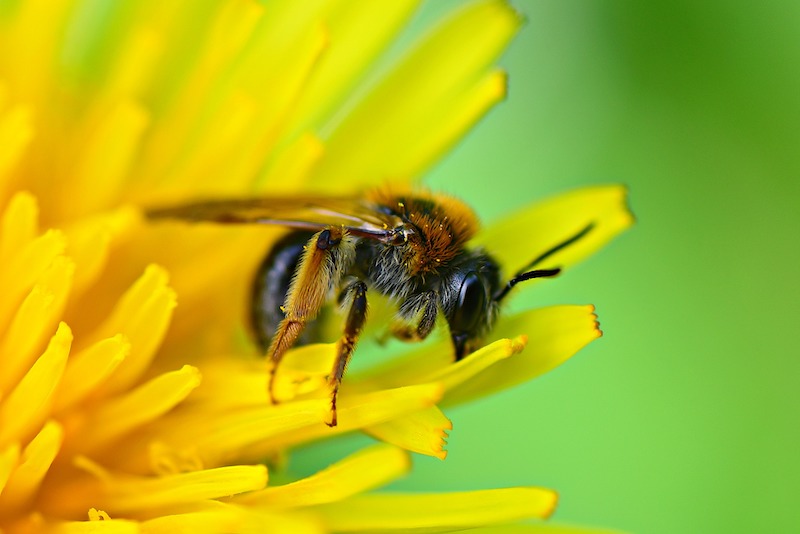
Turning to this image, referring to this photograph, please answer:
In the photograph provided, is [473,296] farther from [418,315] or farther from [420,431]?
[420,431]

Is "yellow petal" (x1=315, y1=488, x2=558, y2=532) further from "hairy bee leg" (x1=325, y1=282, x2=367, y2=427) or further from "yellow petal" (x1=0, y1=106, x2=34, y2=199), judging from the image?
"yellow petal" (x1=0, y1=106, x2=34, y2=199)

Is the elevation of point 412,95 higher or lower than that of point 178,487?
higher

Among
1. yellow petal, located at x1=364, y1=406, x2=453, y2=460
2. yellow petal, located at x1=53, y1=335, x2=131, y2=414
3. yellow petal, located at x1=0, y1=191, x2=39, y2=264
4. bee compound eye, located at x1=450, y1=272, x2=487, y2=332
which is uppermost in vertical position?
bee compound eye, located at x1=450, y1=272, x2=487, y2=332

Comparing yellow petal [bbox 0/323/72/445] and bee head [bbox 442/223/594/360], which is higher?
bee head [bbox 442/223/594/360]

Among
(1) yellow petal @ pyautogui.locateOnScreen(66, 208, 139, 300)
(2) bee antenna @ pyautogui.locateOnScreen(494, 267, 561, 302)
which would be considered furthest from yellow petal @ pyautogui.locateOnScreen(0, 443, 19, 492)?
(2) bee antenna @ pyautogui.locateOnScreen(494, 267, 561, 302)

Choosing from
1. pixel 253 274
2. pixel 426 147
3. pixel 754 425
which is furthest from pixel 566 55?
pixel 253 274

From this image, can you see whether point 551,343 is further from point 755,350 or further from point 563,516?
point 755,350

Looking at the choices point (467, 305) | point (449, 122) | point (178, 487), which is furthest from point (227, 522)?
point (449, 122)

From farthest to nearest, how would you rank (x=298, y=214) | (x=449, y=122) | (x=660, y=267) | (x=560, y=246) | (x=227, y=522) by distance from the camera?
(x=660, y=267) < (x=449, y=122) < (x=560, y=246) < (x=298, y=214) < (x=227, y=522)
